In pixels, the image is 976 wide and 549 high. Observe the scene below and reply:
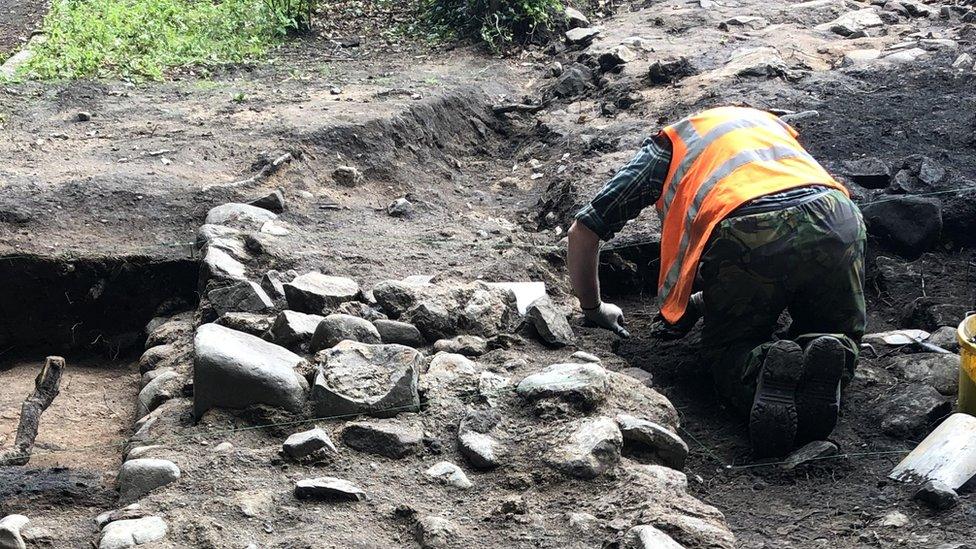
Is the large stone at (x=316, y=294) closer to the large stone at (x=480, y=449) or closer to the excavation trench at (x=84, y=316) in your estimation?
the excavation trench at (x=84, y=316)

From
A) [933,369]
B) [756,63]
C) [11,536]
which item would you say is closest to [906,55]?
[756,63]

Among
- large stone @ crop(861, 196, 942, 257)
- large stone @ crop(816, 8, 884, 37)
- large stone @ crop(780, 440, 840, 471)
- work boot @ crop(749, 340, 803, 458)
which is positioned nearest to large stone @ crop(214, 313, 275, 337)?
work boot @ crop(749, 340, 803, 458)

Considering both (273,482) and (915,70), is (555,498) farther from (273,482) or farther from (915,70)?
(915,70)

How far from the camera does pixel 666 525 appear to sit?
93.5 inches

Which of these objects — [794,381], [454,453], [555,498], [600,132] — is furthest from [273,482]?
[600,132]

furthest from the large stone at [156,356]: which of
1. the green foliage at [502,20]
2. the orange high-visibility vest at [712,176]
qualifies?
the green foliage at [502,20]

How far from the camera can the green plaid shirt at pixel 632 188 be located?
356cm

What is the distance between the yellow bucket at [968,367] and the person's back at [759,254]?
32 centimetres

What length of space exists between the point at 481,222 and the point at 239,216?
1.33m

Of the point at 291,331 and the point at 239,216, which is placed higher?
the point at 291,331

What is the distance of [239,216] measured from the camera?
15.0 feet

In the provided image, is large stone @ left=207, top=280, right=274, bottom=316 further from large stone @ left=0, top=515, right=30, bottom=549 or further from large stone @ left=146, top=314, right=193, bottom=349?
large stone @ left=0, top=515, right=30, bottom=549

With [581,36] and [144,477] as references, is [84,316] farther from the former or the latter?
[581,36]

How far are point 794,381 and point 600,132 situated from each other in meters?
3.45
